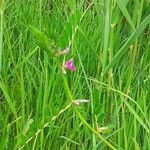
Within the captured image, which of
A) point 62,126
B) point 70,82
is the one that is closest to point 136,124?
point 62,126

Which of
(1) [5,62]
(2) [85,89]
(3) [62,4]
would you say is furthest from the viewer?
(3) [62,4]

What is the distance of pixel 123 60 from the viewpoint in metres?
1.17

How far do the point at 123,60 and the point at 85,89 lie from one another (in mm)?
157

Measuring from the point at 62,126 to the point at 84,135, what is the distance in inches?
2.0

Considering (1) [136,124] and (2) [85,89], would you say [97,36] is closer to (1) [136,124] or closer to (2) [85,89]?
(2) [85,89]


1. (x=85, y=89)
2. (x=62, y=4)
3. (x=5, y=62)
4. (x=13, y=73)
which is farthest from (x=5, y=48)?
(x=62, y=4)

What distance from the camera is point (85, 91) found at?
1.08m

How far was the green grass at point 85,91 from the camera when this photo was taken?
2.63 feet

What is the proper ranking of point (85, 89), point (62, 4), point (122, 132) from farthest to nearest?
point (62, 4)
point (85, 89)
point (122, 132)

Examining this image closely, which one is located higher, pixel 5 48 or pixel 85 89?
pixel 5 48

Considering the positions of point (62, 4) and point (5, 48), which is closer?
point (5, 48)

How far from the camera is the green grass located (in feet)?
2.63

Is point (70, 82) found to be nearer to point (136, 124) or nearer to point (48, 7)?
point (136, 124)

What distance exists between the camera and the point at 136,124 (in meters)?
0.90
